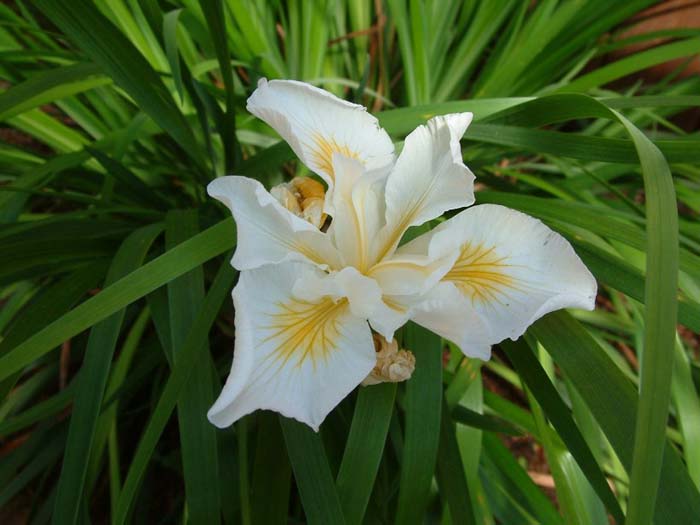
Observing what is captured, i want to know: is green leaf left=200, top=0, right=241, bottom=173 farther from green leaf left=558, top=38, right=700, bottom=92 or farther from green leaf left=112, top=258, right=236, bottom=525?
green leaf left=558, top=38, right=700, bottom=92

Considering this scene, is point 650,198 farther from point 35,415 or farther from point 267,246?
point 35,415

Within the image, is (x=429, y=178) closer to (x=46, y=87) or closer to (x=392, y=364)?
(x=392, y=364)

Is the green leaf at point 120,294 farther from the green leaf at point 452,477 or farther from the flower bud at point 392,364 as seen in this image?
the green leaf at point 452,477

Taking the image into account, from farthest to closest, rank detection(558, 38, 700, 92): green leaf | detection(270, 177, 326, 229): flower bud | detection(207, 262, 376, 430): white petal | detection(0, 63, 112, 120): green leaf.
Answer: detection(558, 38, 700, 92): green leaf
detection(0, 63, 112, 120): green leaf
detection(270, 177, 326, 229): flower bud
detection(207, 262, 376, 430): white petal

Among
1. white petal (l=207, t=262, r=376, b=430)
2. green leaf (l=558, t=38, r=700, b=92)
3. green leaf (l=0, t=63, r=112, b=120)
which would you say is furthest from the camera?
green leaf (l=558, t=38, r=700, b=92)

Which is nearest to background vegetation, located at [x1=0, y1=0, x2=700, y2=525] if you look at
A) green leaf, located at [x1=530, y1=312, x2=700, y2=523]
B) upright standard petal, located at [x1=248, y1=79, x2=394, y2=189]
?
green leaf, located at [x1=530, y1=312, x2=700, y2=523]

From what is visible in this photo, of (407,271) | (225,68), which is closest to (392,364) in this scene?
(407,271)
